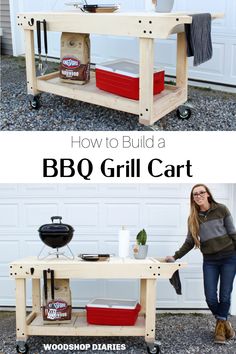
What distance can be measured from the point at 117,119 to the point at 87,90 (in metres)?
0.37

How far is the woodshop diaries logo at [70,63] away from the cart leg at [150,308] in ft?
6.17

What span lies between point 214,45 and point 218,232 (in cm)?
215

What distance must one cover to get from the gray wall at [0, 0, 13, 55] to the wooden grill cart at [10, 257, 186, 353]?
4.12 metres

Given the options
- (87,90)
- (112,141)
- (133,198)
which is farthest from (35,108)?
(133,198)

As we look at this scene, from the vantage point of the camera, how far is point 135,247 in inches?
138

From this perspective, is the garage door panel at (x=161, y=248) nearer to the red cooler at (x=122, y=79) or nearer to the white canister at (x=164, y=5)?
the red cooler at (x=122, y=79)

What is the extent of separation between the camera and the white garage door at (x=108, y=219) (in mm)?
4176

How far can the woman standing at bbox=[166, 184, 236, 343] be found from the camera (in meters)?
3.31

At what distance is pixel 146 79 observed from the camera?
11.0 feet

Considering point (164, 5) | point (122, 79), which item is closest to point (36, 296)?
point (122, 79)

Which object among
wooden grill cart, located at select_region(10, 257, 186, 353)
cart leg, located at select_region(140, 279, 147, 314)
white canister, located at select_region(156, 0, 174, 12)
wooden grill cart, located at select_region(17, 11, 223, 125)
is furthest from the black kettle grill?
Answer: white canister, located at select_region(156, 0, 174, 12)

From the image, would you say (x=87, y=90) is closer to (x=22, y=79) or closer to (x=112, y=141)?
(x=112, y=141)

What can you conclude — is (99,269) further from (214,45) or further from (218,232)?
(214,45)

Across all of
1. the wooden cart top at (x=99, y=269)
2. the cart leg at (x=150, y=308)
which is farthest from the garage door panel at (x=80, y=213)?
the cart leg at (x=150, y=308)
